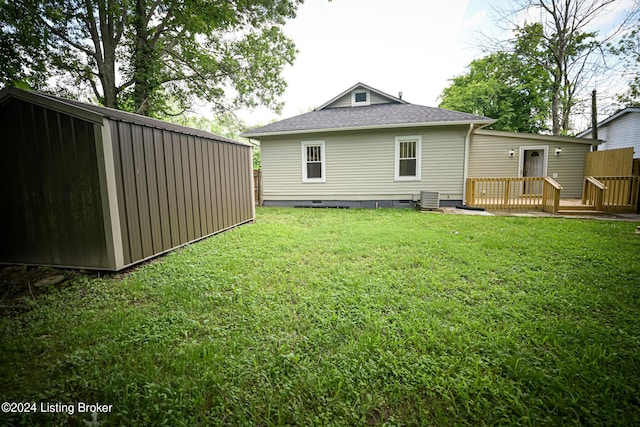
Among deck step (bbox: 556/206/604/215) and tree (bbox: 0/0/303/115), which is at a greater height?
tree (bbox: 0/0/303/115)

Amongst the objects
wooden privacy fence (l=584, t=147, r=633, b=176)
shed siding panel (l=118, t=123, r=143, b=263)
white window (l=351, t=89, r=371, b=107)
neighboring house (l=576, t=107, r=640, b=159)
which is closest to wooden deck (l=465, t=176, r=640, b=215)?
Answer: wooden privacy fence (l=584, t=147, r=633, b=176)

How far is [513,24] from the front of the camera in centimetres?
1612

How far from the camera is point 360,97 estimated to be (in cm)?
1272

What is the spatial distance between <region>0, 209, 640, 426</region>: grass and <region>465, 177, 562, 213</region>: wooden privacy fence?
495 cm

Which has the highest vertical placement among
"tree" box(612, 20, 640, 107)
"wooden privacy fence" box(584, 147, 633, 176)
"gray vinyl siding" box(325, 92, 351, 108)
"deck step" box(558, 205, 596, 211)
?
"tree" box(612, 20, 640, 107)

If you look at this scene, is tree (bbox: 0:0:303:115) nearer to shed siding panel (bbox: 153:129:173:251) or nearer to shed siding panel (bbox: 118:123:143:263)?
shed siding panel (bbox: 153:129:173:251)

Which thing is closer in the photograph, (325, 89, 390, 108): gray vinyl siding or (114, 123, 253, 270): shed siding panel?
(114, 123, 253, 270): shed siding panel

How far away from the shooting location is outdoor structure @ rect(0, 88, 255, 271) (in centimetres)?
344

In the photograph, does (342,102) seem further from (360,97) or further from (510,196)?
(510,196)

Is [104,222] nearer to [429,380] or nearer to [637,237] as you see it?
[429,380]

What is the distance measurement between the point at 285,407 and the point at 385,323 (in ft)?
3.76

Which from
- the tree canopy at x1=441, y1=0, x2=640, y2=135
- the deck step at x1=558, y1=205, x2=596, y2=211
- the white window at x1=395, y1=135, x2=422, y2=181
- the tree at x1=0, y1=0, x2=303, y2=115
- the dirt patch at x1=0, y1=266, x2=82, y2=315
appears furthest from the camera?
the tree canopy at x1=441, y1=0, x2=640, y2=135

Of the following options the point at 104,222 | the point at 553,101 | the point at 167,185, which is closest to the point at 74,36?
the point at 167,185

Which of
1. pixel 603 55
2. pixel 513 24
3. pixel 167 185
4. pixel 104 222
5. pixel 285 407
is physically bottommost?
pixel 285 407
